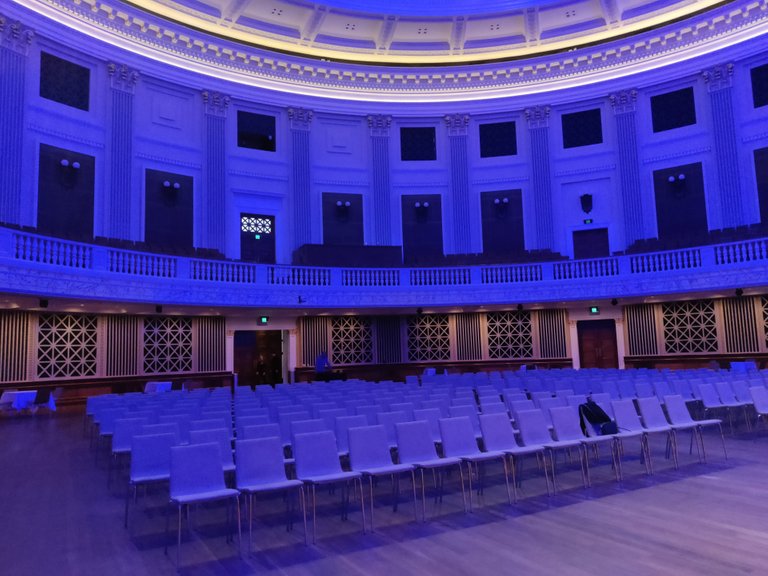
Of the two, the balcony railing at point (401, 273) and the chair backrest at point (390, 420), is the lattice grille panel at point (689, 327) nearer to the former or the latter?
the balcony railing at point (401, 273)

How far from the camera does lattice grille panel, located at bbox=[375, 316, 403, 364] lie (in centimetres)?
1989

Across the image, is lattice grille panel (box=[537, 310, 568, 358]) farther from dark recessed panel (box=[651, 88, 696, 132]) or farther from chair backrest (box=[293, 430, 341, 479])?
chair backrest (box=[293, 430, 341, 479])

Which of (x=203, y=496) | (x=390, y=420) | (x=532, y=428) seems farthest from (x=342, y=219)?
(x=203, y=496)

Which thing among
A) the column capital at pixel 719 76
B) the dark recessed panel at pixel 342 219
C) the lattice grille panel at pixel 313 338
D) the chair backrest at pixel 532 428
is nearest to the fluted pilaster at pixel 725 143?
the column capital at pixel 719 76

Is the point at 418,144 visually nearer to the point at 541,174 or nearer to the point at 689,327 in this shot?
the point at 541,174

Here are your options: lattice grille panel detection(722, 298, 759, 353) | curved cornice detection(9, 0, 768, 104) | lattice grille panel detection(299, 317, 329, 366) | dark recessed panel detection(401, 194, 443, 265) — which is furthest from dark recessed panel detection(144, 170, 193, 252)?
lattice grille panel detection(722, 298, 759, 353)

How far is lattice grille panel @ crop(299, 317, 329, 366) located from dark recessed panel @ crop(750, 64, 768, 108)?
14582 millimetres

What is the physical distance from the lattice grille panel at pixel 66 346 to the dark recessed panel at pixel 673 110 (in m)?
18.2

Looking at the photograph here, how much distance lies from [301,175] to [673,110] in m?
12.4

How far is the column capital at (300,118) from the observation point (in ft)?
67.4

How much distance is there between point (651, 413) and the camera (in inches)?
285

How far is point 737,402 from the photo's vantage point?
8.95 metres

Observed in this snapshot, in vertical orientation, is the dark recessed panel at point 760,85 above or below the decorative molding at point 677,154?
above

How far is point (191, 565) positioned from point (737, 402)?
26.7 ft
